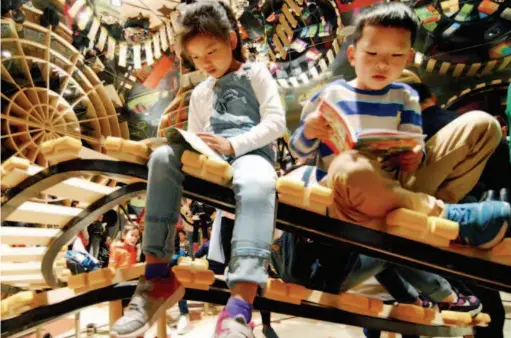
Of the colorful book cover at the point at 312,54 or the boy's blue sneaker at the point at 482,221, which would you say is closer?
the boy's blue sneaker at the point at 482,221

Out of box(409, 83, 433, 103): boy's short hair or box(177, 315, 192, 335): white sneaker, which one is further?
box(177, 315, 192, 335): white sneaker

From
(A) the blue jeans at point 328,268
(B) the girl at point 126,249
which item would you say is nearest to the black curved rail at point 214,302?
(A) the blue jeans at point 328,268

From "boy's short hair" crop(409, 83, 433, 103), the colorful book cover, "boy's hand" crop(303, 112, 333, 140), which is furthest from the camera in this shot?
the colorful book cover

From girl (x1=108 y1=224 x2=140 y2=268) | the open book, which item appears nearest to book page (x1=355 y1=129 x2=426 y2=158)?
the open book

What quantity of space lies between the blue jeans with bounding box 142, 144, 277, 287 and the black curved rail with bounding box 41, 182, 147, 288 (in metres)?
0.17

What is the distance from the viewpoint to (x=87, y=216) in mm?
959

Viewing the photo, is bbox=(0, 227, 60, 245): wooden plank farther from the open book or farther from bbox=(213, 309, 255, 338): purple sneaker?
the open book

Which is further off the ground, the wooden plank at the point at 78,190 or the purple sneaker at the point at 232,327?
the wooden plank at the point at 78,190

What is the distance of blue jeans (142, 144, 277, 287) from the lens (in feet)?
2.09

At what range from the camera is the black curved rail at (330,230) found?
2.21 ft

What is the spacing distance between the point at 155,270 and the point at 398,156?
1.59 ft

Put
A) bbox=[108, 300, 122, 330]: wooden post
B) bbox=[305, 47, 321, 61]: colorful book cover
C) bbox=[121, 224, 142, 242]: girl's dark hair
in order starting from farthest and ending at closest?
bbox=[121, 224, 142, 242]: girl's dark hair < bbox=[305, 47, 321, 61]: colorful book cover < bbox=[108, 300, 122, 330]: wooden post

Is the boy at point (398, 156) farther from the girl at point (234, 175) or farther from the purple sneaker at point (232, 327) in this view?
the purple sneaker at point (232, 327)

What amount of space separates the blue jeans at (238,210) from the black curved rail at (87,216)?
0.17 m
